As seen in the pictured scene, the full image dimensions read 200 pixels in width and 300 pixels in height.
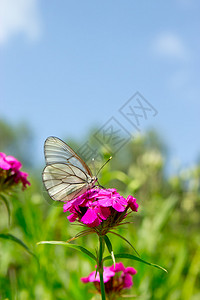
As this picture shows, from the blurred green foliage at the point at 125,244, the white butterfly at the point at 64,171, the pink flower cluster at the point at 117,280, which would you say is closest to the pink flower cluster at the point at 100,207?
the white butterfly at the point at 64,171

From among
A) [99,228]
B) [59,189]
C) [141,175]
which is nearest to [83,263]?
[141,175]

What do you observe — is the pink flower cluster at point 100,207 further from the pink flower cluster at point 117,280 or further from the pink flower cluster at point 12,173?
the pink flower cluster at point 12,173

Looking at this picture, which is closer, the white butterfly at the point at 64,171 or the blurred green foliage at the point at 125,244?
the white butterfly at the point at 64,171

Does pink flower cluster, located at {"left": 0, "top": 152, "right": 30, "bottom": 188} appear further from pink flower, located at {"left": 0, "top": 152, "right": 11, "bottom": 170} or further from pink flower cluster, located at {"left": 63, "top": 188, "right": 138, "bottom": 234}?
pink flower cluster, located at {"left": 63, "top": 188, "right": 138, "bottom": 234}

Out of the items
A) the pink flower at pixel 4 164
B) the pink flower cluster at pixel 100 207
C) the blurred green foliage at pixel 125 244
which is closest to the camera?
the pink flower cluster at pixel 100 207

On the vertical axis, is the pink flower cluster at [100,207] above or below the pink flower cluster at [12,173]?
below

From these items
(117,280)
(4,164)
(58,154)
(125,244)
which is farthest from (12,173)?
(125,244)
